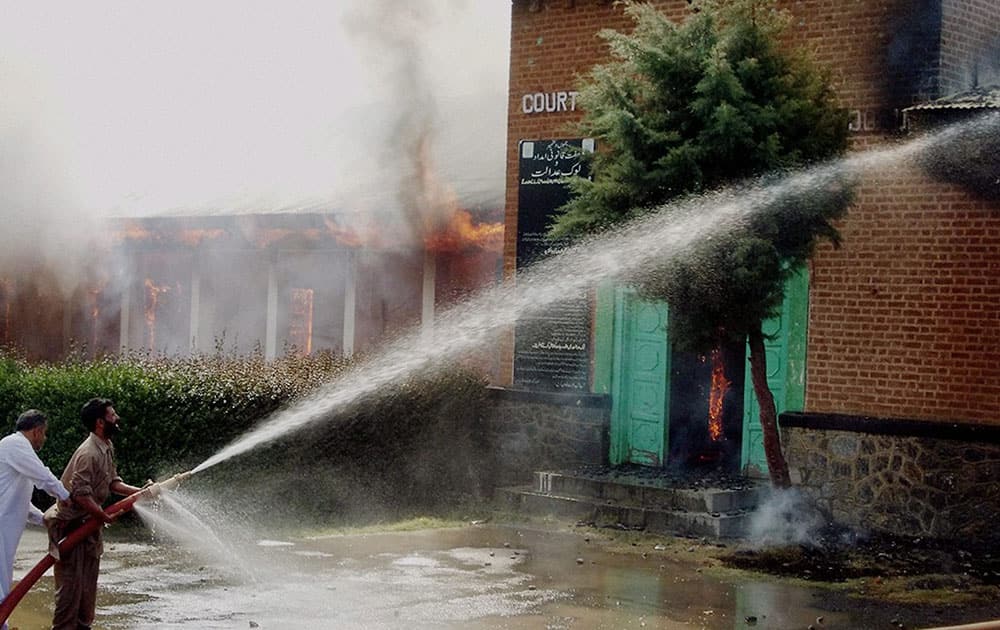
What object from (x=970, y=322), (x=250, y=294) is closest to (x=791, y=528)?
(x=970, y=322)

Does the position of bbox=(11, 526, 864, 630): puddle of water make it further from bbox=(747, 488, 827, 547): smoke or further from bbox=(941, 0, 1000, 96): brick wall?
bbox=(941, 0, 1000, 96): brick wall

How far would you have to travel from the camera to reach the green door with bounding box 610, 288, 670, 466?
14516mm

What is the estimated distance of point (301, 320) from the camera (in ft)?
71.5

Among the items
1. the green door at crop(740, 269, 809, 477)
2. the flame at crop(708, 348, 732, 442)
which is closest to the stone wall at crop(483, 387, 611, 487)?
the flame at crop(708, 348, 732, 442)

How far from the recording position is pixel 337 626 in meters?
8.86

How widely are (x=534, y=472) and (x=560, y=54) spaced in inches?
192

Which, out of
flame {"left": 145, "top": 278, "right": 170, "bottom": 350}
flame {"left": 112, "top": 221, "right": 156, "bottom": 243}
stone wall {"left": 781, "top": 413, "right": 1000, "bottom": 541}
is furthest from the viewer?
flame {"left": 145, "top": 278, "right": 170, "bottom": 350}

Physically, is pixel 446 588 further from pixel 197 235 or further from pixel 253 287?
pixel 197 235

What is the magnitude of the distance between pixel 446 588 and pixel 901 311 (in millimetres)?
5351

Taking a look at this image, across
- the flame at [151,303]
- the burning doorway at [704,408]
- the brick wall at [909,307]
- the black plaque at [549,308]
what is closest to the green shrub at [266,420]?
the black plaque at [549,308]

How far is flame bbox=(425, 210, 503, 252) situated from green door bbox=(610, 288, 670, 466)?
3.75 metres

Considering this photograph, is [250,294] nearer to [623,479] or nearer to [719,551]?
[623,479]

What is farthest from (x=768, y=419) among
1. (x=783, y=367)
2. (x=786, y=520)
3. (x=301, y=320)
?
(x=301, y=320)

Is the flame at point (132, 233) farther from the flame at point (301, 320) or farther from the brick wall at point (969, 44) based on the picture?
the brick wall at point (969, 44)
